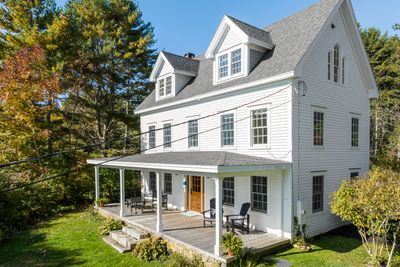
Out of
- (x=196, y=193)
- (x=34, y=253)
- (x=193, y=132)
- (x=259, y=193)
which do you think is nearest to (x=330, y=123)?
(x=259, y=193)

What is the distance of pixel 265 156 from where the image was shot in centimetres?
1038

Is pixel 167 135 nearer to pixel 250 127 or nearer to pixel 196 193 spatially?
pixel 196 193

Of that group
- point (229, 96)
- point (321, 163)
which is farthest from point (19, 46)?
point (321, 163)

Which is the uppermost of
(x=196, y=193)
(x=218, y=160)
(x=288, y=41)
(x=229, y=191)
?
(x=288, y=41)

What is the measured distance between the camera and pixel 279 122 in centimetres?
991

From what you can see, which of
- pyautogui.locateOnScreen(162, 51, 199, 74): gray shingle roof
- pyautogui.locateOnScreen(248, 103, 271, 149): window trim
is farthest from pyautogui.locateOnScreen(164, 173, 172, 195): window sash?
pyautogui.locateOnScreen(162, 51, 199, 74): gray shingle roof

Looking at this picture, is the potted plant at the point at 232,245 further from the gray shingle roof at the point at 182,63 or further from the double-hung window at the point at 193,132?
the gray shingle roof at the point at 182,63

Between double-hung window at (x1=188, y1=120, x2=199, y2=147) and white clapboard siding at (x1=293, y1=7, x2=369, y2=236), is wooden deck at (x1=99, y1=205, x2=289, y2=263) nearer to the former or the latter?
white clapboard siding at (x1=293, y1=7, x2=369, y2=236)

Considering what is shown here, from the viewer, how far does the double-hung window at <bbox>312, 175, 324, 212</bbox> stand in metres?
10.6

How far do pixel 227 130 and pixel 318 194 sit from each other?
482 cm

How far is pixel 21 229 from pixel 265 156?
1245cm

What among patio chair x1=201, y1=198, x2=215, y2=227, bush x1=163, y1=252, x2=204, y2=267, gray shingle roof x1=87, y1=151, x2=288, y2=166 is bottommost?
bush x1=163, y1=252, x2=204, y2=267

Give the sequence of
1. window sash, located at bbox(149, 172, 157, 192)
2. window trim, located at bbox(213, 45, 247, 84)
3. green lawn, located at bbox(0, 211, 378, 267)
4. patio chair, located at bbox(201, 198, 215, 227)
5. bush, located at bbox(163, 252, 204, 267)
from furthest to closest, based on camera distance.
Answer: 1. window sash, located at bbox(149, 172, 157, 192)
2. window trim, located at bbox(213, 45, 247, 84)
3. patio chair, located at bbox(201, 198, 215, 227)
4. green lawn, located at bbox(0, 211, 378, 267)
5. bush, located at bbox(163, 252, 204, 267)

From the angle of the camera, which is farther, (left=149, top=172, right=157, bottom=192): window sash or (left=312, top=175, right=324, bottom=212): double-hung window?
(left=149, top=172, right=157, bottom=192): window sash
